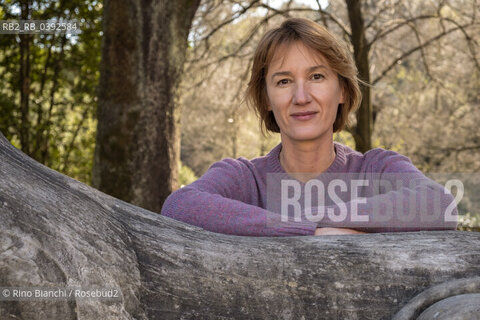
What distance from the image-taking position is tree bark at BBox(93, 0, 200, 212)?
4121 mm

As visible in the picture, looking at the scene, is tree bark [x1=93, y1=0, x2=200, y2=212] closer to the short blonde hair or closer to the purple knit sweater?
the short blonde hair

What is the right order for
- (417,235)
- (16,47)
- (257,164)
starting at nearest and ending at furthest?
1. (417,235)
2. (257,164)
3. (16,47)

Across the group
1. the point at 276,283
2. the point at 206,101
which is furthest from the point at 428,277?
the point at 206,101

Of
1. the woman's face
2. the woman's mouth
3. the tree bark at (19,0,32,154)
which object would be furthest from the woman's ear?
the tree bark at (19,0,32,154)

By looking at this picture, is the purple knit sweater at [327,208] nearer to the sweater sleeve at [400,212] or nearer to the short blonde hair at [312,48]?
the sweater sleeve at [400,212]

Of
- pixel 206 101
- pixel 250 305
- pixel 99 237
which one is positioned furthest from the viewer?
pixel 206 101

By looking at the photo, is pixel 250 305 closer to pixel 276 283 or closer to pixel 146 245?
pixel 276 283

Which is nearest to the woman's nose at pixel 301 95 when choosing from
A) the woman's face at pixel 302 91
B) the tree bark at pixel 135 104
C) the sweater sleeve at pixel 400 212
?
the woman's face at pixel 302 91

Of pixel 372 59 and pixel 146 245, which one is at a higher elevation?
pixel 372 59

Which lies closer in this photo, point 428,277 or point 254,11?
point 428,277

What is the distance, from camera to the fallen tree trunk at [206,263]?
1579 millimetres

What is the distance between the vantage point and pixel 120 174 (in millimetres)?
4121

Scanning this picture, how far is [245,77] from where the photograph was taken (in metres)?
9.21

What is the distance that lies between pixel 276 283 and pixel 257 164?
0.99 metres
